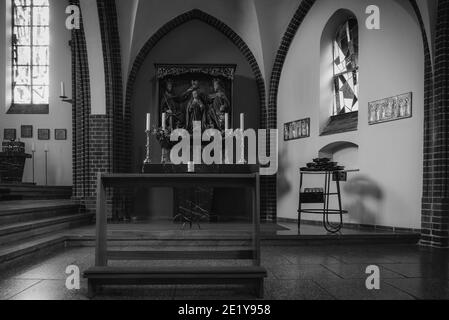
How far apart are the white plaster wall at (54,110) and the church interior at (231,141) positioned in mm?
38

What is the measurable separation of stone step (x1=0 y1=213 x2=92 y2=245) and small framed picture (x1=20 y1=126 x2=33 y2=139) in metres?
4.53

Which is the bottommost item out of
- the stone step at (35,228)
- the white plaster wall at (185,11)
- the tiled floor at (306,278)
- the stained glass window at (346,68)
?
the tiled floor at (306,278)

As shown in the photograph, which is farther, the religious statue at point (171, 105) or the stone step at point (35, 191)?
the religious statue at point (171, 105)

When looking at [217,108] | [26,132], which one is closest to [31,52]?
[26,132]

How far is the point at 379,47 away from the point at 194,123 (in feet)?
13.2

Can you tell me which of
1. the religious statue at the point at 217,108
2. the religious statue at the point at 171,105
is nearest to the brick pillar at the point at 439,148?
the religious statue at the point at 217,108

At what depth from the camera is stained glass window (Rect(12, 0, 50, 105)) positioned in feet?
36.9

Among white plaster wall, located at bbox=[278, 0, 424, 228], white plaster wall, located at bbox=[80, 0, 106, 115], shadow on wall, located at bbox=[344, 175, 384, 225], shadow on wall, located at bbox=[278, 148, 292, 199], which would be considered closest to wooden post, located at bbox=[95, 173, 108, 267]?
white plaster wall, located at bbox=[278, 0, 424, 228]

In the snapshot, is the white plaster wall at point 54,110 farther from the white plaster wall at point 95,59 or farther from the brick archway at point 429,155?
the brick archway at point 429,155

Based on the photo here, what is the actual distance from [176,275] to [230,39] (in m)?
7.54

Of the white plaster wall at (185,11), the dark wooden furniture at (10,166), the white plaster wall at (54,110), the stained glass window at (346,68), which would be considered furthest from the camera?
the white plaster wall at (54,110)

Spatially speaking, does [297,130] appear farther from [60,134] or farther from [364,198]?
[60,134]

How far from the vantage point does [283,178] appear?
30.2 feet

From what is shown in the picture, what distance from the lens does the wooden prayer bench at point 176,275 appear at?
3104 millimetres
